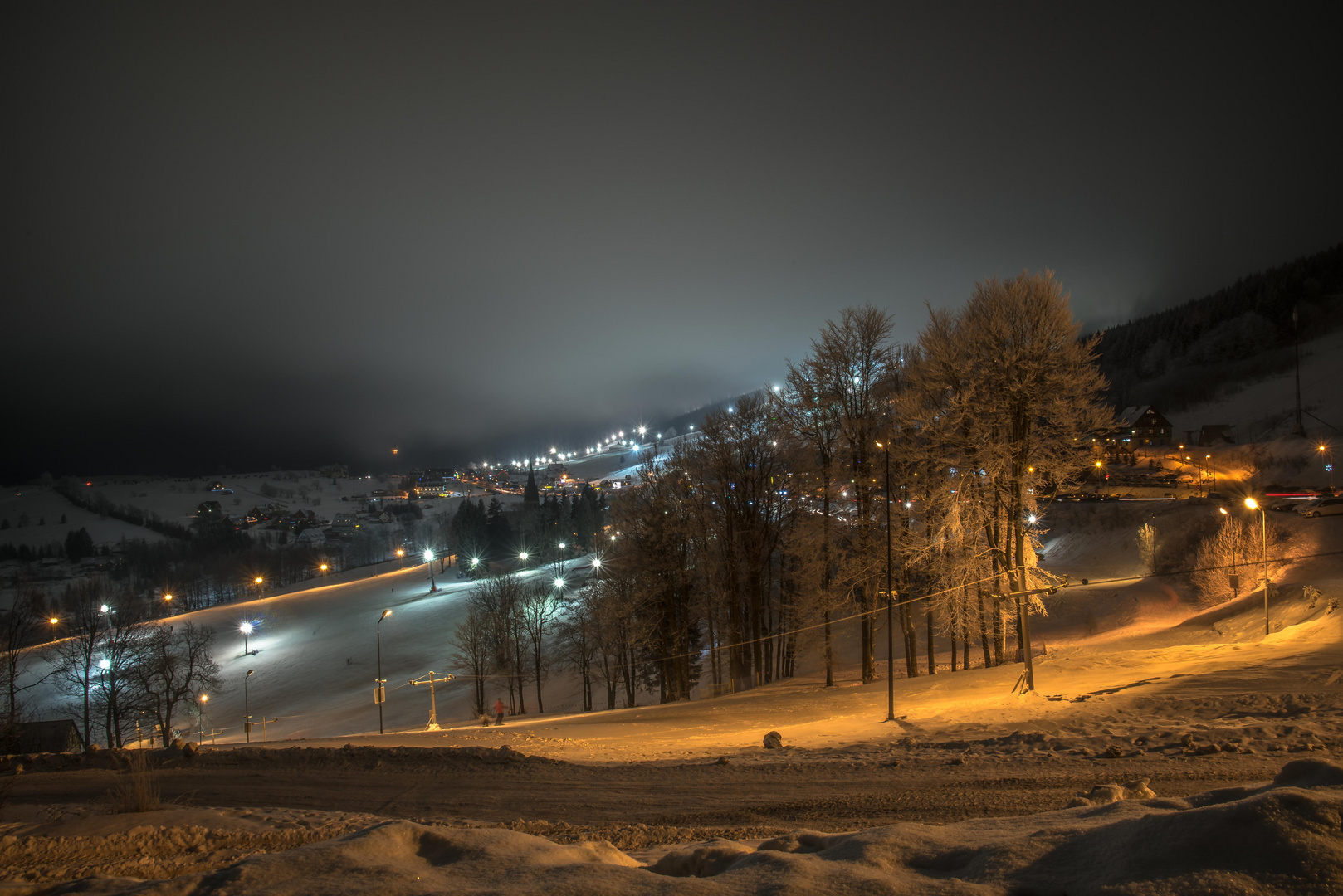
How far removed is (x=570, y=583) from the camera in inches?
2549

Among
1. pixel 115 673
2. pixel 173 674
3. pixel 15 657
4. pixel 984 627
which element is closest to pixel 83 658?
pixel 173 674

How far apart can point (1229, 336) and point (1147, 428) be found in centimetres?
4375

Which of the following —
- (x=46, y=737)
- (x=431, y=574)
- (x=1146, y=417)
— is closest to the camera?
(x=46, y=737)

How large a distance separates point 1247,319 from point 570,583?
13026 centimetres

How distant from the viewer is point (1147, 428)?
88750 millimetres

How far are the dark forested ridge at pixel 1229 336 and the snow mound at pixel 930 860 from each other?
409 ft

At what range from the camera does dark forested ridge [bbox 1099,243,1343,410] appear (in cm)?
10300

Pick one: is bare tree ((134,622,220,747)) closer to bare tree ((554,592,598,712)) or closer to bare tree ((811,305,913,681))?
bare tree ((554,592,598,712))

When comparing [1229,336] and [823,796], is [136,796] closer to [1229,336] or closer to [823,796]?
[823,796]

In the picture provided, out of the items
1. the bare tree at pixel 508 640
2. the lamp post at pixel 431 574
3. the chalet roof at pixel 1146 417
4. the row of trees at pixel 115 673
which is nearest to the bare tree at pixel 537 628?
the bare tree at pixel 508 640

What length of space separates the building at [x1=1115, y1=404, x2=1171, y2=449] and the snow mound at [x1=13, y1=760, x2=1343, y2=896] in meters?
104

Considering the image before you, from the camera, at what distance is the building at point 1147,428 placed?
3445 inches

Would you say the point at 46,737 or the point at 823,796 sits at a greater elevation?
the point at 823,796

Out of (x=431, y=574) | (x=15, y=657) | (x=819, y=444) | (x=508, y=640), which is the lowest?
(x=431, y=574)
